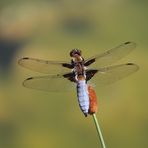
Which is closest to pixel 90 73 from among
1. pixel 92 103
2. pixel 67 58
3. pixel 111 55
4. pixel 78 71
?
pixel 78 71

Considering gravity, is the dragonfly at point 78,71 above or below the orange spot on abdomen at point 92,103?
above

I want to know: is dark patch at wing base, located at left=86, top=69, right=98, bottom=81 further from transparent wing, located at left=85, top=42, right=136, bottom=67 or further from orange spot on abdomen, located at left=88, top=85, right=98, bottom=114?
orange spot on abdomen, located at left=88, top=85, right=98, bottom=114

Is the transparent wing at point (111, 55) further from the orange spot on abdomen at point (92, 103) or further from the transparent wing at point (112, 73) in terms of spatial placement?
the orange spot on abdomen at point (92, 103)

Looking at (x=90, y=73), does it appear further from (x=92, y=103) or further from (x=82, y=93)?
(x=92, y=103)

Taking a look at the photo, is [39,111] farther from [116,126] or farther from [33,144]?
[116,126]

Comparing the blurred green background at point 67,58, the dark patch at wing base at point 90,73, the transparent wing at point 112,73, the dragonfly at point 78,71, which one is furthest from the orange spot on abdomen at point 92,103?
the blurred green background at point 67,58

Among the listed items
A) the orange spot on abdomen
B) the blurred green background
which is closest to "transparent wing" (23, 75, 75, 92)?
the orange spot on abdomen

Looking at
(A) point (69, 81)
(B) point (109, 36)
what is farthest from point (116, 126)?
(A) point (69, 81)
